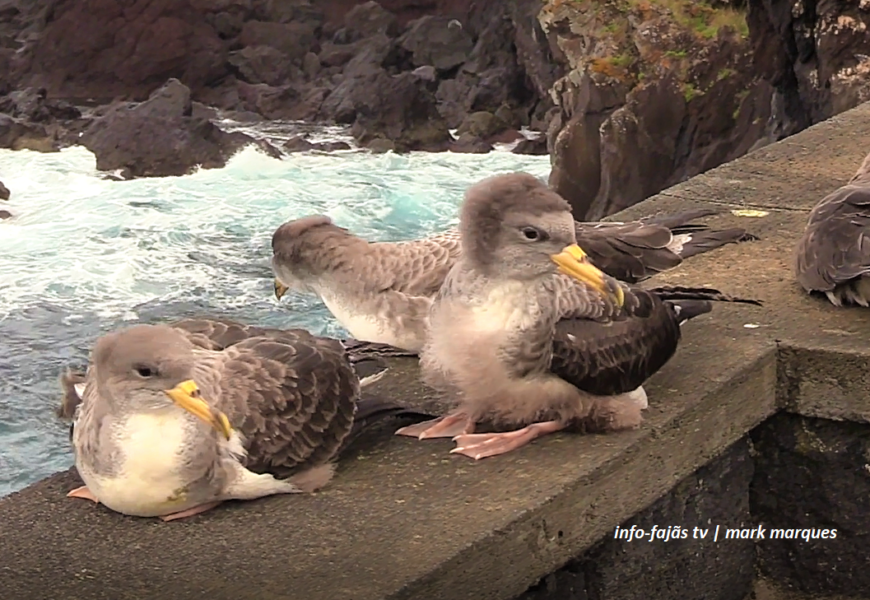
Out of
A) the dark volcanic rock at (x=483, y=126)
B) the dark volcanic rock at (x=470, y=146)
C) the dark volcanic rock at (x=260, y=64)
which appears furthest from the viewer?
the dark volcanic rock at (x=260, y=64)

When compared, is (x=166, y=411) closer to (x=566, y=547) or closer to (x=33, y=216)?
(x=566, y=547)

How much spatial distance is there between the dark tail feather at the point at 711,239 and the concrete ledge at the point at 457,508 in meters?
0.52

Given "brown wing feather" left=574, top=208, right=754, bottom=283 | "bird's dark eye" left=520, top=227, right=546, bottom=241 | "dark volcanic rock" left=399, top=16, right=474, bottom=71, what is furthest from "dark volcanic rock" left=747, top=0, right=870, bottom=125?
"dark volcanic rock" left=399, top=16, right=474, bottom=71

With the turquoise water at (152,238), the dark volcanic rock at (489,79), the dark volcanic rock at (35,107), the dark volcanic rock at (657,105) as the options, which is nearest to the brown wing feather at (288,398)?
the turquoise water at (152,238)

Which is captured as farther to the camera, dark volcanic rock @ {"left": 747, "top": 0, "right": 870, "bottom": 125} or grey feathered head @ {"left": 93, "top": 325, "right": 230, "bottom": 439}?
dark volcanic rock @ {"left": 747, "top": 0, "right": 870, "bottom": 125}

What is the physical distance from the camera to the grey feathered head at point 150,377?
2699 mm

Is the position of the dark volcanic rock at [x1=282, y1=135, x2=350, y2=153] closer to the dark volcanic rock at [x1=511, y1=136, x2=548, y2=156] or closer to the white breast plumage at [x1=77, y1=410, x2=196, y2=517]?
the dark volcanic rock at [x1=511, y1=136, x2=548, y2=156]

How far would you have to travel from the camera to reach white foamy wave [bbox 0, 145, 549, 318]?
17.6 metres

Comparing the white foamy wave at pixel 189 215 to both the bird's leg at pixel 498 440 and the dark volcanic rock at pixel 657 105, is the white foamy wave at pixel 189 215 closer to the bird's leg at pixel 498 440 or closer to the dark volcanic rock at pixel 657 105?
the dark volcanic rock at pixel 657 105

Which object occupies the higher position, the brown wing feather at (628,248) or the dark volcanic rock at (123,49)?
the brown wing feather at (628,248)

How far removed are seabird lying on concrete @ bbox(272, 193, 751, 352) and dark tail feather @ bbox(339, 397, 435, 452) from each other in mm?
543

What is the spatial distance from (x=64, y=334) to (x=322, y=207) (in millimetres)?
7034

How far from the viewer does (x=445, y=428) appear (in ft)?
10.6

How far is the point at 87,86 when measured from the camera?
31.1 meters
